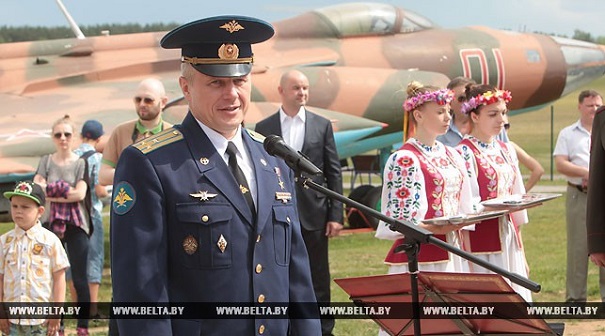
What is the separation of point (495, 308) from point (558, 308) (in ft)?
12.3

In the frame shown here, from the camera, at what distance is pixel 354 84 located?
14727 millimetres

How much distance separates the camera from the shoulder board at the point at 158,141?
3566 mm

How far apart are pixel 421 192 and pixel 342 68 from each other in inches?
352

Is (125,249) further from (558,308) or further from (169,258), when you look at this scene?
(558,308)

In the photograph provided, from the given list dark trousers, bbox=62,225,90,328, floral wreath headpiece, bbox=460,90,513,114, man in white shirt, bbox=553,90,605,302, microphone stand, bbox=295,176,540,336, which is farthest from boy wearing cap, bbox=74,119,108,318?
microphone stand, bbox=295,176,540,336

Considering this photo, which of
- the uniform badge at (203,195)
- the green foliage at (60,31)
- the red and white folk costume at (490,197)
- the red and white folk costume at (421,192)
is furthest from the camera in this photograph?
the green foliage at (60,31)

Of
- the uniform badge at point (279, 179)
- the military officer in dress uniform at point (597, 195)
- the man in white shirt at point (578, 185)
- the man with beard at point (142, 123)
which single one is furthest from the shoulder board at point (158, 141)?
the man in white shirt at point (578, 185)

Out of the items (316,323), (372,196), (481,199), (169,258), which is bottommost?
(372,196)

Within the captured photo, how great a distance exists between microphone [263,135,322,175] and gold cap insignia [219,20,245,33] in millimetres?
385

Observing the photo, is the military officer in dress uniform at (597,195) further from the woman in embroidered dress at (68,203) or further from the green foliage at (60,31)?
the green foliage at (60,31)

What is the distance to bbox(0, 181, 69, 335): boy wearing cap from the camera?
6.56 meters

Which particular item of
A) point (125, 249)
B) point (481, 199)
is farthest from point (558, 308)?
point (125, 249)

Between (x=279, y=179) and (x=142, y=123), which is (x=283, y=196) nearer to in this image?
(x=279, y=179)

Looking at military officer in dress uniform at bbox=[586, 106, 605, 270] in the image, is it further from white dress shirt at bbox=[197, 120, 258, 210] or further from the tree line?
the tree line
